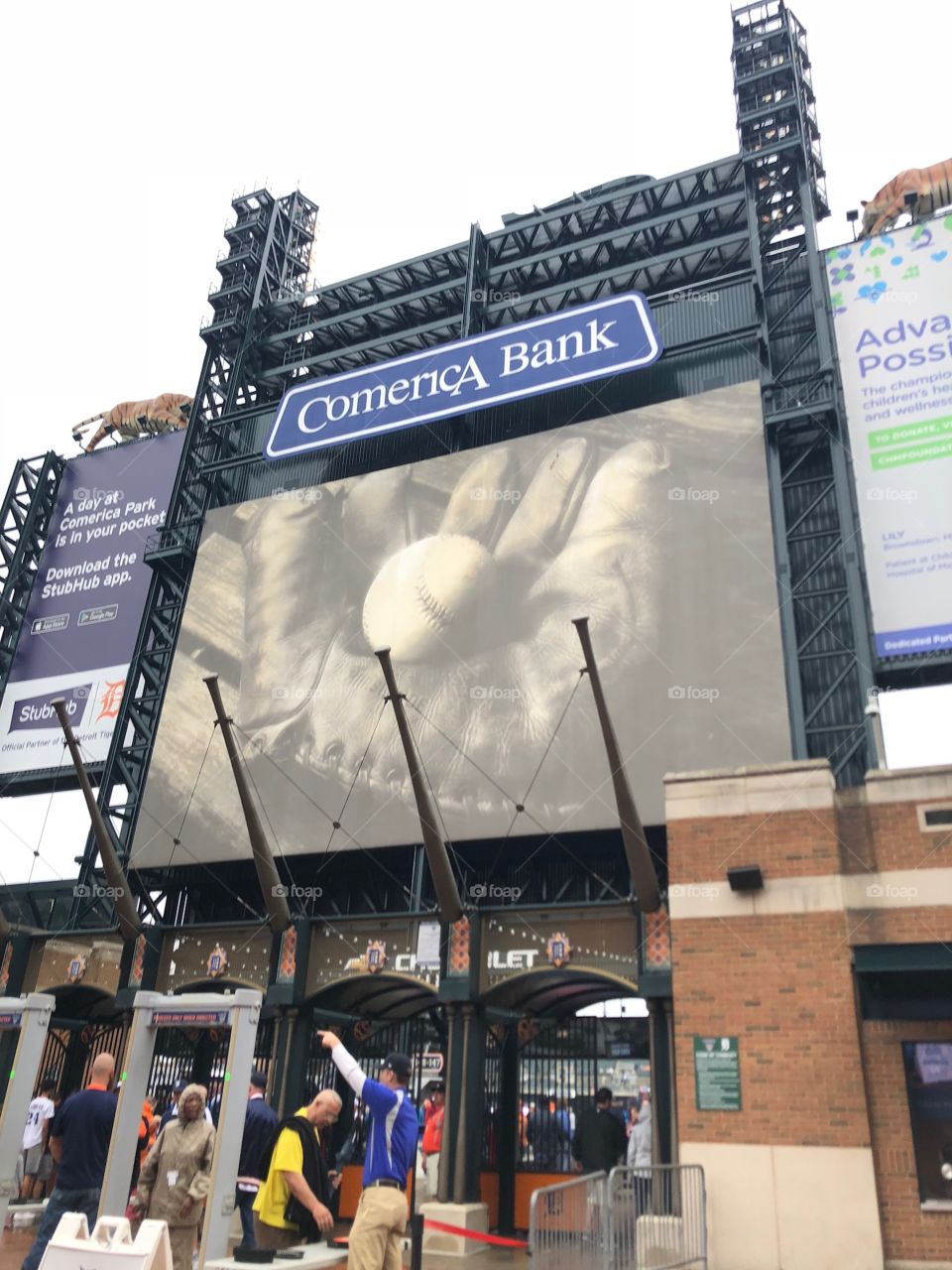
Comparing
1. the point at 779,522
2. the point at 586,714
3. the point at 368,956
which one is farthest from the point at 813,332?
the point at 368,956

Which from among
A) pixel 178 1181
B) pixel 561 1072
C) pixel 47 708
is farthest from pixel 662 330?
pixel 178 1181

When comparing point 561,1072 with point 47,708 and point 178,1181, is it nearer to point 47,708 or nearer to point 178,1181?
point 178,1181

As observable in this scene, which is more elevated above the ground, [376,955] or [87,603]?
[87,603]

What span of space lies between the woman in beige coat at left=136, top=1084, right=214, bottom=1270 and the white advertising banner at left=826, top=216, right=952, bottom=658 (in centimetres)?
1681

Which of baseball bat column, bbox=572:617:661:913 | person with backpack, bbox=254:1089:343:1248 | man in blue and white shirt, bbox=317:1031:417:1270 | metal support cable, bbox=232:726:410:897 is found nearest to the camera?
man in blue and white shirt, bbox=317:1031:417:1270

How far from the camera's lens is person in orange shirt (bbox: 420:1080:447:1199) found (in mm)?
16609

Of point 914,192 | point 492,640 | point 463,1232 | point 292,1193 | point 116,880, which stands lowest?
point 463,1232

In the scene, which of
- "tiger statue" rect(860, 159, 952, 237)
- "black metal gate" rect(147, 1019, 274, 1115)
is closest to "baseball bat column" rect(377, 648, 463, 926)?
"black metal gate" rect(147, 1019, 274, 1115)

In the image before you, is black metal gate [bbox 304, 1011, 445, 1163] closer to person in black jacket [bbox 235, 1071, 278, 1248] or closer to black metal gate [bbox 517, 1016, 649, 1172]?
black metal gate [bbox 517, 1016, 649, 1172]

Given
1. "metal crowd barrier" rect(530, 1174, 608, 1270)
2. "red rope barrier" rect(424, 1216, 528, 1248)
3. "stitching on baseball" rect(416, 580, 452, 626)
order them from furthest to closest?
"stitching on baseball" rect(416, 580, 452, 626) → "red rope barrier" rect(424, 1216, 528, 1248) → "metal crowd barrier" rect(530, 1174, 608, 1270)

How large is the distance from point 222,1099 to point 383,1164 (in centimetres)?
313

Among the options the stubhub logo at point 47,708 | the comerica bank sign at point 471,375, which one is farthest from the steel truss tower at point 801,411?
the stubhub logo at point 47,708

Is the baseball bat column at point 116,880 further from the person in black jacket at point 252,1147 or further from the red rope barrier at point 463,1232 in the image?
the person in black jacket at point 252,1147

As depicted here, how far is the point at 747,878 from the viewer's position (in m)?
11.9
